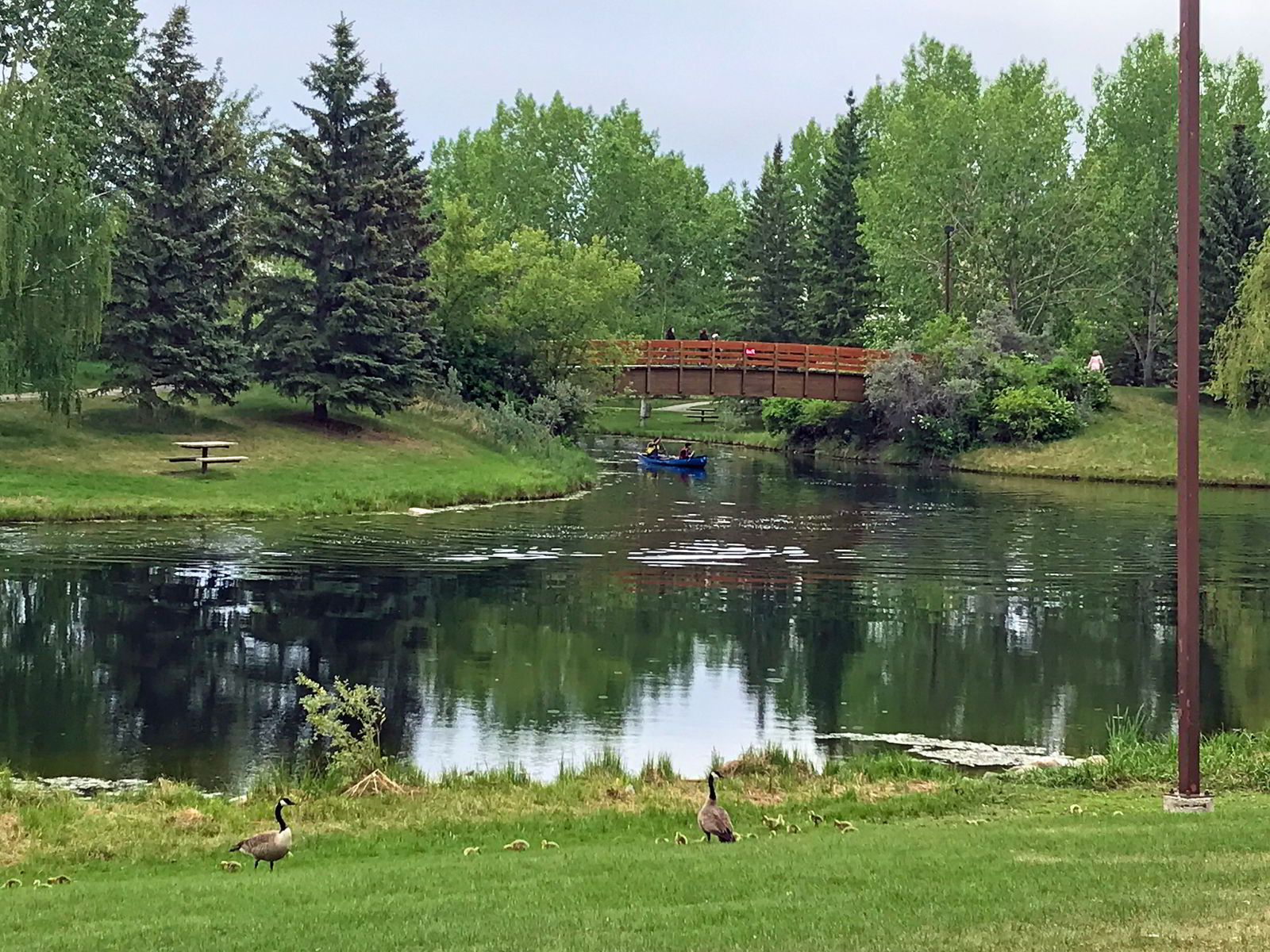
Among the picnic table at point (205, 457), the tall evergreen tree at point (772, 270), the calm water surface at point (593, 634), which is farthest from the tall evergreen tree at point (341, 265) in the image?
the tall evergreen tree at point (772, 270)

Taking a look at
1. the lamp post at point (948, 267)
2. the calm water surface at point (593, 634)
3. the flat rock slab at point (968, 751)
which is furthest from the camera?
Answer: the lamp post at point (948, 267)

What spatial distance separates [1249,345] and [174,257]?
37125 millimetres

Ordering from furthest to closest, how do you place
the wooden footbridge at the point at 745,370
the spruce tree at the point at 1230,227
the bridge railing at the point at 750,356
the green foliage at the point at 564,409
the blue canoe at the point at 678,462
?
the bridge railing at the point at 750,356 < the wooden footbridge at the point at 745,370 < the spruce tree at the point at 1230,227 < the blue canoe at the point at 678,462 < the green foliage at the point at 564,409

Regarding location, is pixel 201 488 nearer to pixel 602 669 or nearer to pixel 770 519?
pixel 770 519

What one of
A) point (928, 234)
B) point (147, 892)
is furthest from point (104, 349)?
point (928, 234)

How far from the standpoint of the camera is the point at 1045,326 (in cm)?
7788

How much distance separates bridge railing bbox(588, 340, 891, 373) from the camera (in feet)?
229

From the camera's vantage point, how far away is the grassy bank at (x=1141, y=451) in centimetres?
6181

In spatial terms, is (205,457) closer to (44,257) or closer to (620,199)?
(44,257)

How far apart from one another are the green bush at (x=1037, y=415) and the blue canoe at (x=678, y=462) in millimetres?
13677

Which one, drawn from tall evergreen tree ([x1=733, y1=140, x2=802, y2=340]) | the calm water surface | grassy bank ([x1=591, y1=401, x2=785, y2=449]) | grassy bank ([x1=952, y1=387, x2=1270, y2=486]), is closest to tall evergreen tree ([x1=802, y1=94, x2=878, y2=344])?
tall evergreen tree ([x1=733, y1=140, x2=802, y2=340])

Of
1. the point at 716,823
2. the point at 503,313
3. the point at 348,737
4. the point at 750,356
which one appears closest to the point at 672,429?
the point at 750,356

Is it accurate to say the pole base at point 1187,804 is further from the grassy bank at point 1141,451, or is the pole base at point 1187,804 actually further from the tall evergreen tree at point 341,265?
the grassy bank at point 1141,451

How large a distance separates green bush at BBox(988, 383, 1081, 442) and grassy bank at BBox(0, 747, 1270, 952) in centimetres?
5369
